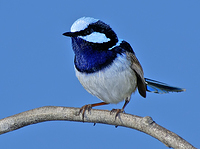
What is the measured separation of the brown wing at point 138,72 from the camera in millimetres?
3803

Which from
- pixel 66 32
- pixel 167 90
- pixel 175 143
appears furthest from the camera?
pixel 167 90

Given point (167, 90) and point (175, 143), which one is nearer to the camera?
point (175, 143)

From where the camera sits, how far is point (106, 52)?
3.62 meters

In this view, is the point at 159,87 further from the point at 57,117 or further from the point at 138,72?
the point at 57,117

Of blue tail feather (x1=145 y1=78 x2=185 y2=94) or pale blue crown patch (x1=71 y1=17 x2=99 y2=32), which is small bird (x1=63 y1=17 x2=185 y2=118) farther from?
blue tail feather (x1=145 y1=78 x2=185 y2=94)

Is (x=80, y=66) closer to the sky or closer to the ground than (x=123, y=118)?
closer to the sky

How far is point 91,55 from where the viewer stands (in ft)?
11.8

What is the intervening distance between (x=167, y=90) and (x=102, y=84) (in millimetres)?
760

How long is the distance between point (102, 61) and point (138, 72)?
0.37m

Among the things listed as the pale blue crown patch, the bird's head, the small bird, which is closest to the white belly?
the small bird

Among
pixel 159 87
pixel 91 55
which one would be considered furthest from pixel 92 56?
pixel 159 87

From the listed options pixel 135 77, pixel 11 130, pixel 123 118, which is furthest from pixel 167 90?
pixel 11 130

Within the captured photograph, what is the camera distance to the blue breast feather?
3.59m

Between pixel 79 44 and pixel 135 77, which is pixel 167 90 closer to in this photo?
pixel 135 77
